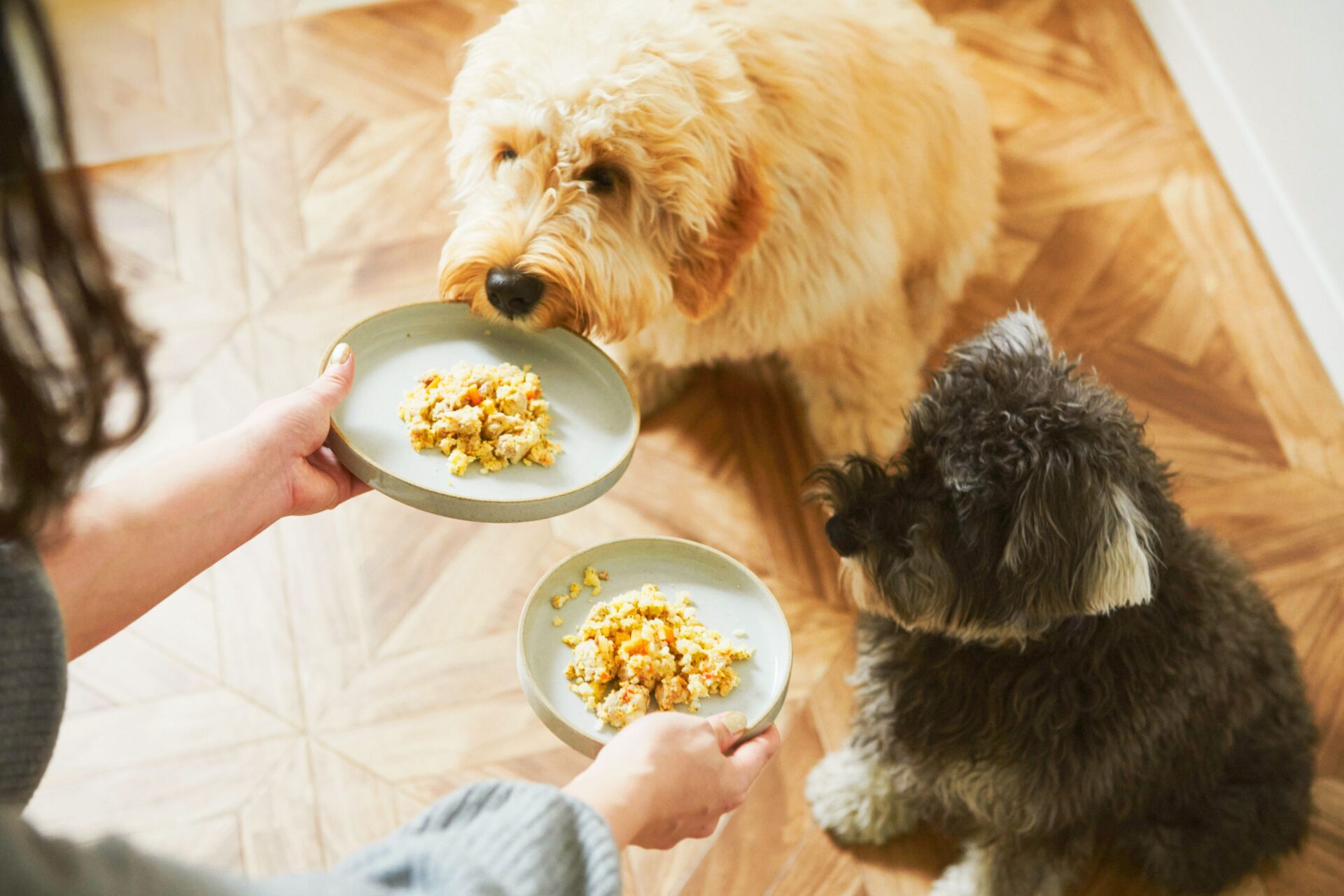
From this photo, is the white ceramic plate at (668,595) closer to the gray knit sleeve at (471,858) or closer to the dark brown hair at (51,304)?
the gray knit sleeve at (471,858)

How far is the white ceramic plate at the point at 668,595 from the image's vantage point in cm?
104

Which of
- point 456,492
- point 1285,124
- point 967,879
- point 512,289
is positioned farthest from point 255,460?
point 1285,124

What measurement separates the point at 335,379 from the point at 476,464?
6.8 inches

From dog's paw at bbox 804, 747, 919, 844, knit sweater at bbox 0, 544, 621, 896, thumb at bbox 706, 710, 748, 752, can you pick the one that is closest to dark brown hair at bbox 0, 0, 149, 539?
knit sweater at bbox 0, 544, 621, 896

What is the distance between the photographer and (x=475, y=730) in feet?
4.83

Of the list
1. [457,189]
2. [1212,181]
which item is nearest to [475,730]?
[457,189]

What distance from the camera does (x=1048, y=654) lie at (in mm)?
1110

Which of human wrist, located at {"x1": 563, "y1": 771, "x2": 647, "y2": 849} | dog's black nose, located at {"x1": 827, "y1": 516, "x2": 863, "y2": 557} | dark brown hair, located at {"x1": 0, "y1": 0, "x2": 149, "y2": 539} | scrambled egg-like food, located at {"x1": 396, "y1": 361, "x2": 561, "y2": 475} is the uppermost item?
dark brown hair, located at {"x1": 0, "y1": 0, "x2": 149, "y2": 539}

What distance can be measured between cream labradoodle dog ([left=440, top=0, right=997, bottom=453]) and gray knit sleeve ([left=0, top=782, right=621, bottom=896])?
588 millimetres

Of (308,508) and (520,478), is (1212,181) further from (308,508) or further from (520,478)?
(308,508)

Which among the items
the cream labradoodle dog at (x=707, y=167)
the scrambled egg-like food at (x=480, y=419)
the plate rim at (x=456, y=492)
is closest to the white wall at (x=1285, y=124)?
the cream labradoodle dog at (x=707, y=167)

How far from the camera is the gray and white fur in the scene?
0.97 m

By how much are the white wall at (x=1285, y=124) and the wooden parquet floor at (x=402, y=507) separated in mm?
43

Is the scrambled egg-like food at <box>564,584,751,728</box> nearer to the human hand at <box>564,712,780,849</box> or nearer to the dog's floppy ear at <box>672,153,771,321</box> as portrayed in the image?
the human hand at <box>564,712,780,849</box>
